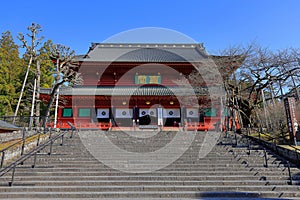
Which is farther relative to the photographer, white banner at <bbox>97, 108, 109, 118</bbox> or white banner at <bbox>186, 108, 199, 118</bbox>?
white banner at <bbox>186, 108, 199, 118</bbox>

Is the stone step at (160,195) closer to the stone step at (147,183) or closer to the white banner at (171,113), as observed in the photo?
the stone step at (147,183)

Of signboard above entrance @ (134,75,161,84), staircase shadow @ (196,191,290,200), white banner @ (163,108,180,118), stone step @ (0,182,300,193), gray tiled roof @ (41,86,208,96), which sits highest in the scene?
signboard above entrance @ (134,75,161,84)

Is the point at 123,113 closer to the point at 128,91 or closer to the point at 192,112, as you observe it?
the point at 128,91

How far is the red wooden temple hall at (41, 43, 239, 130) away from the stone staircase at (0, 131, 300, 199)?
23.8 ft

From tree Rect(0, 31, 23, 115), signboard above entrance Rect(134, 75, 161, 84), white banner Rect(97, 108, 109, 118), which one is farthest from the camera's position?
tree Rect(0, 31, 23, 115)

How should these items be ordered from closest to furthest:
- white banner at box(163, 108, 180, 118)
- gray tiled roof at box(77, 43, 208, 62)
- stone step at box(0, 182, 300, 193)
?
stone step at box(0, 182, 300, 193) < white banner at box(163, 108, 180, 118) < gray tiled roof at box(77, 43, 208, 62)

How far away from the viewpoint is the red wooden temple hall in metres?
17.0

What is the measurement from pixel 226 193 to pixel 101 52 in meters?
21.9

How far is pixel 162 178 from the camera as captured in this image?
6.96 metres

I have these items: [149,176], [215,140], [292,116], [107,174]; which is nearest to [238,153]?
[215,140]

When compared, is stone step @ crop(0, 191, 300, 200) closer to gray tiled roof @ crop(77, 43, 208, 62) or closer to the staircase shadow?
the staircase shadow

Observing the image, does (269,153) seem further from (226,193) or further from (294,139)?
(226,193)

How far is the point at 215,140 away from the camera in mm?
11539

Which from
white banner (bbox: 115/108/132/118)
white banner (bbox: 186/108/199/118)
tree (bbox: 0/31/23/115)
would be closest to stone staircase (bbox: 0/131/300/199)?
white banner (bbox: 186/108/199/118)
